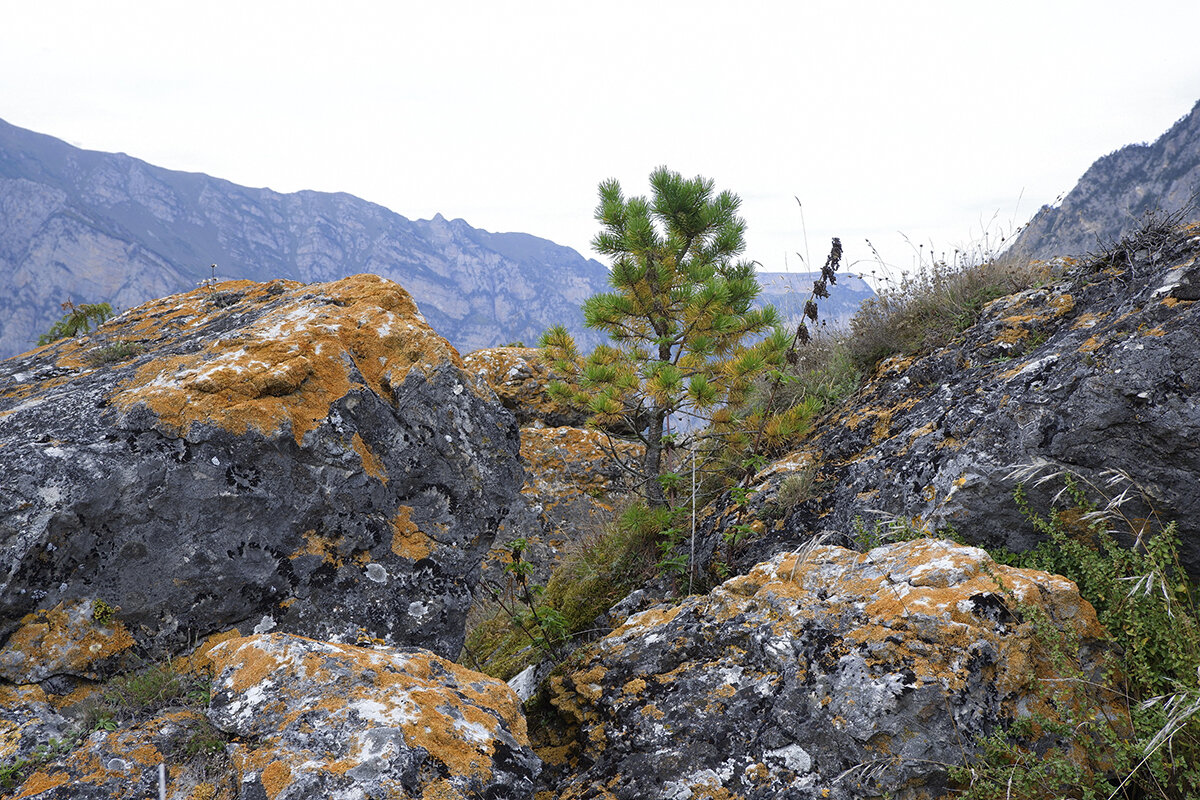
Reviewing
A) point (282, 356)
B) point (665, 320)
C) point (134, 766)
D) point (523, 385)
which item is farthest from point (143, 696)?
point (523, 385)

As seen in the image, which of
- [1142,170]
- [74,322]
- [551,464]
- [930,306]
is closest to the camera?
[74,322]

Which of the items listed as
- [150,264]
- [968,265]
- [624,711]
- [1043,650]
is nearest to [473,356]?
[968,265]

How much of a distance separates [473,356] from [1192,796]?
915 cm

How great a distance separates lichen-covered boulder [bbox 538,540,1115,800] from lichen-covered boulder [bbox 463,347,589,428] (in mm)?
5836

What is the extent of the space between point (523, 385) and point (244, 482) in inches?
245

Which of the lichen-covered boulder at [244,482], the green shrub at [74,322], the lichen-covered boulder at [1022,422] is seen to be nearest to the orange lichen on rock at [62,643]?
the lichen-covered boulder at [244,482]

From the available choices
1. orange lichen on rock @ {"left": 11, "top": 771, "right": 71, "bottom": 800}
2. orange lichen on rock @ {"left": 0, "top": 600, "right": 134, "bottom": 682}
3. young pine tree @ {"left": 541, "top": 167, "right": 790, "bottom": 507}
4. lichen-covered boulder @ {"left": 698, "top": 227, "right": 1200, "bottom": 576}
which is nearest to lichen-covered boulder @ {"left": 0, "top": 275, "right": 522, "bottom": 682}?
orange lichen on rock @ {"left": 0, "top": 600, "right": 134, "bottom": 682}

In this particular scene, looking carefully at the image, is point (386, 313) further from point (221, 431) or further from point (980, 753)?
point (980, 753)

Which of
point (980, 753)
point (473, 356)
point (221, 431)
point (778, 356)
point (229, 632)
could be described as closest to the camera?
point (980, 753)

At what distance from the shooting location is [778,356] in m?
4.55

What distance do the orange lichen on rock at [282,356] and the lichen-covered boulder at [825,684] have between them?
6.98ft

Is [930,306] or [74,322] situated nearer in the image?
[74,322]

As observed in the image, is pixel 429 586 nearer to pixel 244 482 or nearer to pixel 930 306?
pixel 244 482

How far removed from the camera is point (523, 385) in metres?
9.25
